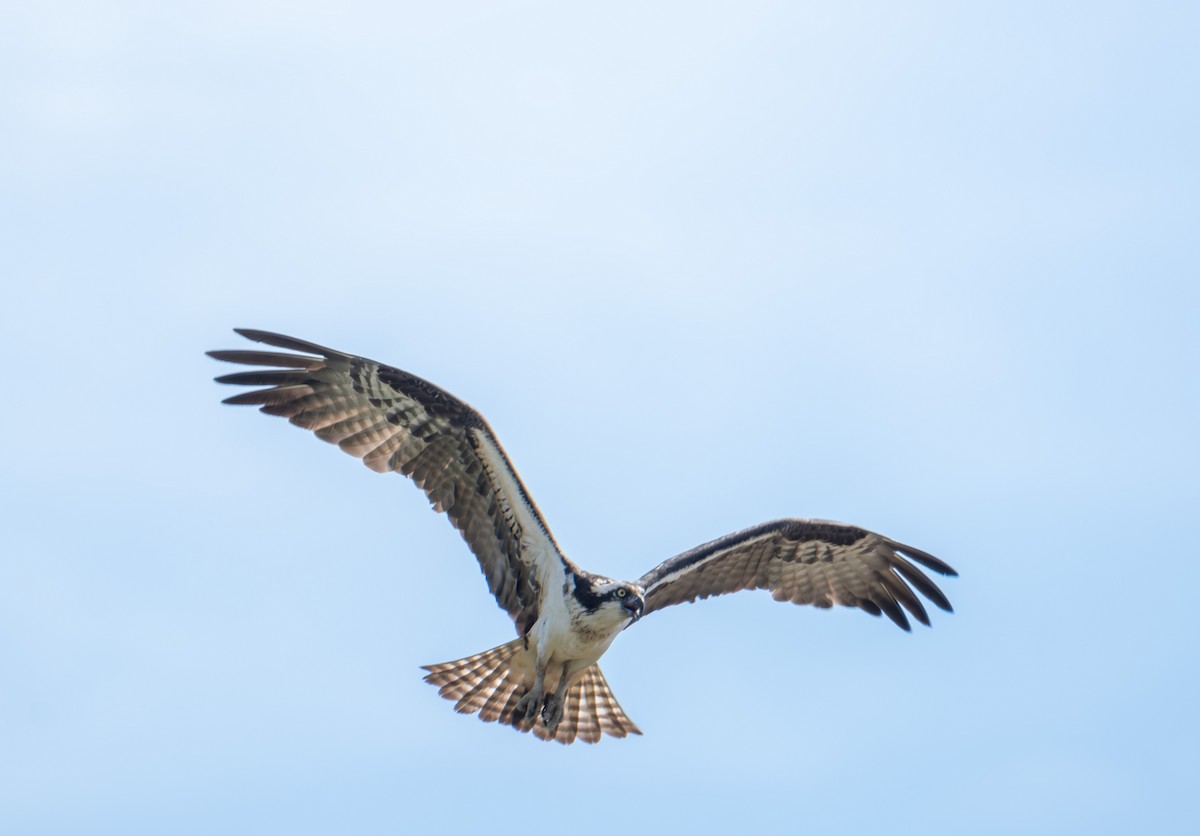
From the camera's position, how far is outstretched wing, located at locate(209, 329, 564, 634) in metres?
11.7

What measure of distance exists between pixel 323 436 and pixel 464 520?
3.95 ft

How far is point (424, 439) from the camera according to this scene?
11883mm

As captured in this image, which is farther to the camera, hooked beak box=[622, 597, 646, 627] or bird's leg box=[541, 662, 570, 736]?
bird's leg box=[541, 662, 570, 736]

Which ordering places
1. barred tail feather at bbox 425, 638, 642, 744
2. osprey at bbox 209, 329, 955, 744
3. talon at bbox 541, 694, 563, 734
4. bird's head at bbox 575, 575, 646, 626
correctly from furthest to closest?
barred tail feather at bbox 425, 638, 642, 744 < talon at bbox 541, 694, 563, 734 < osprey at bbox 209, 329, 955, 744 < bird's head at bbox 575, 575, 646, 626

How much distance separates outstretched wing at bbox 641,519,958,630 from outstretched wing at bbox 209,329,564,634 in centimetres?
134

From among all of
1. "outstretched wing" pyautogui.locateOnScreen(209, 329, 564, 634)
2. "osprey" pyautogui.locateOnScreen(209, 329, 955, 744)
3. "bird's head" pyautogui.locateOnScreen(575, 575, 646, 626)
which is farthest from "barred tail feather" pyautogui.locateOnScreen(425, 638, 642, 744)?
"bird's head" pyautogui.locateOnScreen(575, 575, 646, 626)

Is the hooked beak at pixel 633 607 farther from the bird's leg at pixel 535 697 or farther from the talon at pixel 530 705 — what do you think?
the talon at pixel 530 705

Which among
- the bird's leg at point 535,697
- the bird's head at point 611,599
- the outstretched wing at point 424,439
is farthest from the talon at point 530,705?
the bird's head at point 611,599

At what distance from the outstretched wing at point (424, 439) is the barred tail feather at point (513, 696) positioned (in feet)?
2.66

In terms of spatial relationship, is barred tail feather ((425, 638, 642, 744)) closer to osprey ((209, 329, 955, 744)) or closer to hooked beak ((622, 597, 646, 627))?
osprey ((209, 329, 955, 744))

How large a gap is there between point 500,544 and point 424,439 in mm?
967

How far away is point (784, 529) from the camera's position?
12.9 metres

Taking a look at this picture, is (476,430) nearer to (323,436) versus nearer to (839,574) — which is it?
(323,436)

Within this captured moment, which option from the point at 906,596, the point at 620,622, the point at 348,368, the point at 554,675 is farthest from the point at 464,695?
the point at 906,596
